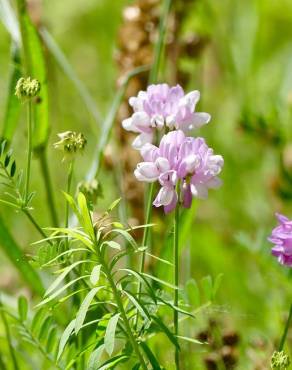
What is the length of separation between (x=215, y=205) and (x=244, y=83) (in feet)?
1.57

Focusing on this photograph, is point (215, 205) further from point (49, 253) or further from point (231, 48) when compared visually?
point (49, 253)

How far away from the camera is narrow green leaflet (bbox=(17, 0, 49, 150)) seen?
1563 mm

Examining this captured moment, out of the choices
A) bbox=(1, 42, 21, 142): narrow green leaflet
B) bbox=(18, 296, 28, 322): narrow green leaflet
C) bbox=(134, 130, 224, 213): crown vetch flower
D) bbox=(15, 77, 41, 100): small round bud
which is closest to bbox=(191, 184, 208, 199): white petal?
bbox=(134, 130, 224, 213): crown vetch flower

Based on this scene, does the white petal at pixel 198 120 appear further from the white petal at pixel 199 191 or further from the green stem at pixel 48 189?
the green stem at pixel 48 189

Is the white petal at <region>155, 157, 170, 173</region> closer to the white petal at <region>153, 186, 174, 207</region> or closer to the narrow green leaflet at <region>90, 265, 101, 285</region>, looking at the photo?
the white petal at <region>153, 186, 174, 207</region>

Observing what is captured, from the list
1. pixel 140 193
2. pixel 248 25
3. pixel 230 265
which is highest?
pixel 248 25

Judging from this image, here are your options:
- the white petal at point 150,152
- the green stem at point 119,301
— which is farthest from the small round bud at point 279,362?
the white petal at point 150,152

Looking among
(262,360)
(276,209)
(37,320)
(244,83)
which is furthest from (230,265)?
(37,320)

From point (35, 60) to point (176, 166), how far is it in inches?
21.5

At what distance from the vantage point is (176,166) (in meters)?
1.11

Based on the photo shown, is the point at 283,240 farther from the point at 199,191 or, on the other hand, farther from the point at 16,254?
the point at 16,254

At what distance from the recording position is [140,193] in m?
2.14

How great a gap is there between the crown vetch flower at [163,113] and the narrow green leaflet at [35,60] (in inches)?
15.1

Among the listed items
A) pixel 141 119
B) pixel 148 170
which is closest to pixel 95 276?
pixel 148 170
